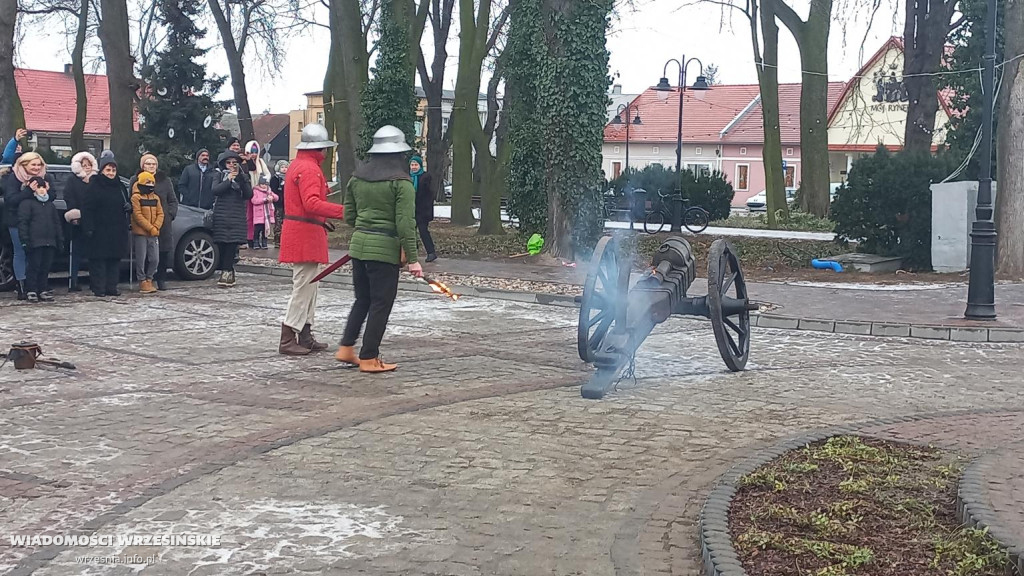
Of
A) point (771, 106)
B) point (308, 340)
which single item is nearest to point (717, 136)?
point (771, 106)

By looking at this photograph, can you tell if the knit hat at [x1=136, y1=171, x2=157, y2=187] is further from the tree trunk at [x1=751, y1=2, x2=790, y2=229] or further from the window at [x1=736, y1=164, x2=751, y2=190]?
the window at [x1=736, y1=164, x2=751, y2=190]

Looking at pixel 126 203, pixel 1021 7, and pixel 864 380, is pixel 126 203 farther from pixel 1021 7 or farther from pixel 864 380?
pixel 1021 7

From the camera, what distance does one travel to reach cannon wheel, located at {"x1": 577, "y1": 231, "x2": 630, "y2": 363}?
351 inches

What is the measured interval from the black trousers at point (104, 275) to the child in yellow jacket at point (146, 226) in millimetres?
505

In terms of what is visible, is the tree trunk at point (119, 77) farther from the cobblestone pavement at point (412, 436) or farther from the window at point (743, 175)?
the window at point (743, 175)

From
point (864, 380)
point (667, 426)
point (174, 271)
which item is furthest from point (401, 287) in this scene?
point (667, 426)

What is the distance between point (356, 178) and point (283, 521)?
469cm

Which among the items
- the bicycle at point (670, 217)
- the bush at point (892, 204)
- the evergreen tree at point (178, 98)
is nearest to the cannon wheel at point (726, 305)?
the bush at point (892, 204)

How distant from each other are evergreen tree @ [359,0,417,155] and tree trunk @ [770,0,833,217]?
942 cm

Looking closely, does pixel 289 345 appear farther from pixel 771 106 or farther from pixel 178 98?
pixel 771 106

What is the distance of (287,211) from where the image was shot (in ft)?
34.9

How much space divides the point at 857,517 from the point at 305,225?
20.5ft

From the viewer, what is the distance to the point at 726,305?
32.7 ft

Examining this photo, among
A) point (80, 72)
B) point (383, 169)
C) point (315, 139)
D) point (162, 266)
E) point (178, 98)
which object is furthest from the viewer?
point (80, 72)
